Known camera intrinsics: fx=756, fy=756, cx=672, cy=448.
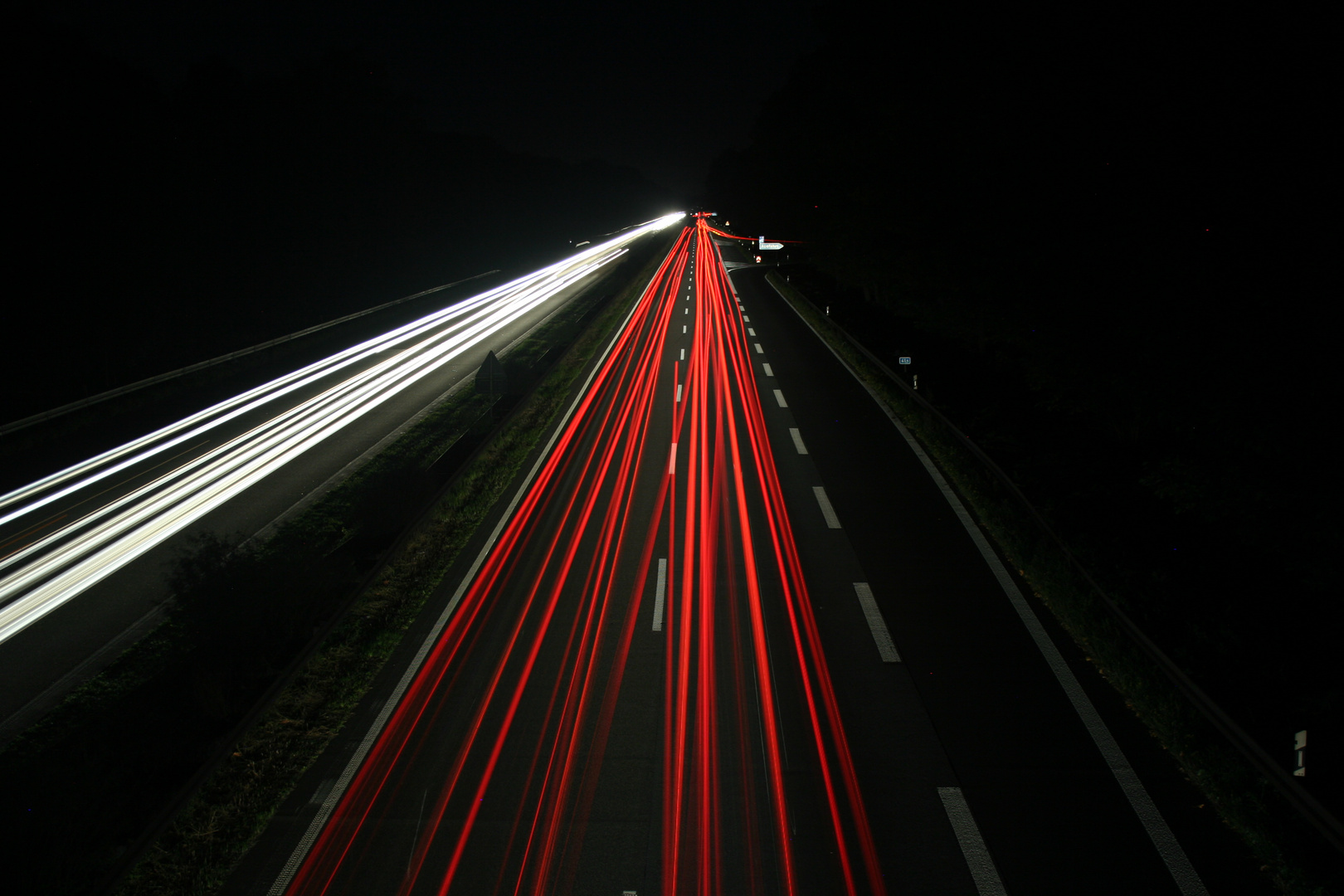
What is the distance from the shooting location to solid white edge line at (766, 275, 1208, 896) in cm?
547

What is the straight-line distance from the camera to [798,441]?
51.2 ft

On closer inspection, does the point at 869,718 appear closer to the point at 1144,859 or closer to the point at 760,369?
the point at 1144,859

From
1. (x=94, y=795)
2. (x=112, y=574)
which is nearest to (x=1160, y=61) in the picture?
(x=94, y=795)

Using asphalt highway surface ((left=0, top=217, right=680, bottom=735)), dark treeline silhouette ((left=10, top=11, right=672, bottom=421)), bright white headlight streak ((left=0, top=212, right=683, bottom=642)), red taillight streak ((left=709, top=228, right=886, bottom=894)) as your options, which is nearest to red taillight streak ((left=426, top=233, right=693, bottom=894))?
red taillight streak ((left=709, top=228, right=886, bottom=894))

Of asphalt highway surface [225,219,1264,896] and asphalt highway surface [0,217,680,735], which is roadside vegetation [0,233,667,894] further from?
asphalt highway surface [0,217,680,735]

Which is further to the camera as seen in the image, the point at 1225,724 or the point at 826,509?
the point at 826,509

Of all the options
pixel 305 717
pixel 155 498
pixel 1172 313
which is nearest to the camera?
pixel 305 717

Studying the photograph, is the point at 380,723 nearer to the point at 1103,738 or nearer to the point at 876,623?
the point at 876,623

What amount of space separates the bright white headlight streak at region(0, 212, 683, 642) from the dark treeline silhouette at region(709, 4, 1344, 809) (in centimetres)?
1332

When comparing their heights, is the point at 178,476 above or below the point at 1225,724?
above

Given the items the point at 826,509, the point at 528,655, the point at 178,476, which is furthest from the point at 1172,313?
the point at 178,476

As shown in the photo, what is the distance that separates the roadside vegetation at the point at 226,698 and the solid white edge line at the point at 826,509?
553 cm

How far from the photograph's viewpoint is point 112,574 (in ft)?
34.8

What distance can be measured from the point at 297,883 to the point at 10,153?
120 feet
